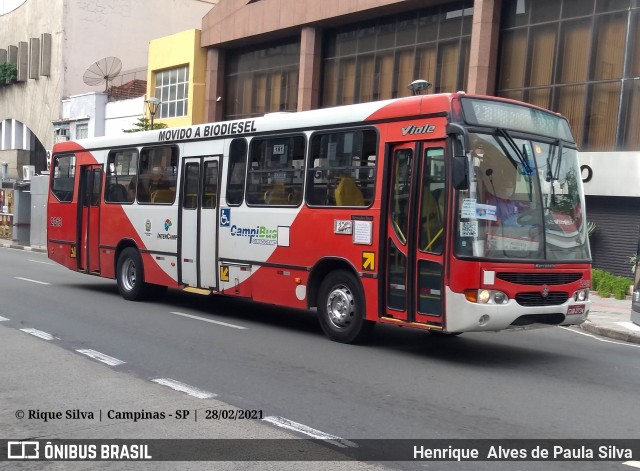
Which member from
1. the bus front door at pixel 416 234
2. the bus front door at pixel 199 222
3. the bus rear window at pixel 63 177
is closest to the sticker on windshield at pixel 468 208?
the bus front door at pixel 416 234

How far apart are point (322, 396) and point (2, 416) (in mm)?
2936

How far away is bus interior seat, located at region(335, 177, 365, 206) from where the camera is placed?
10195mm

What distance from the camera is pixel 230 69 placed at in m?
36.3

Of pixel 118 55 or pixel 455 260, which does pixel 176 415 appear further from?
pixel 118 55

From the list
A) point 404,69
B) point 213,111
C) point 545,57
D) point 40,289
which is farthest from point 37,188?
point 545,57

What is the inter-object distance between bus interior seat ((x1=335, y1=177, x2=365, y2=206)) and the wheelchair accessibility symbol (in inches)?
102

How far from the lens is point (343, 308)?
10422 mm

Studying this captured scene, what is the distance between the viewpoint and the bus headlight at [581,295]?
9.61m

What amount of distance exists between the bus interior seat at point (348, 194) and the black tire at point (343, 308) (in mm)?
964

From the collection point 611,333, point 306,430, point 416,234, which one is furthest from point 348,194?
point 611,333

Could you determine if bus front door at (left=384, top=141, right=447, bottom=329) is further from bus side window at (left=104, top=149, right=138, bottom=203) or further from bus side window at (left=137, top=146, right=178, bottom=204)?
bus side window at (left=104, top=149, right=138, bottom=203)

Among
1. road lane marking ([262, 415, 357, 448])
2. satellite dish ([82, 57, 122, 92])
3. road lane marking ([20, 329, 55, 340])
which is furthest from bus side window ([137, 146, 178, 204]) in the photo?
satellite dish ([82, 57, 122, 92])

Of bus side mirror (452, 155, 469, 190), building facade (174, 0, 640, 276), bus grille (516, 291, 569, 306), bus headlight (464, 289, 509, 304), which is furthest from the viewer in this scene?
building facade (174, 0, 640, 276)

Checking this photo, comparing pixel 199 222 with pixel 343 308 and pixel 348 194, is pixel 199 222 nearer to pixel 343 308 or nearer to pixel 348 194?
pixel 348 194
